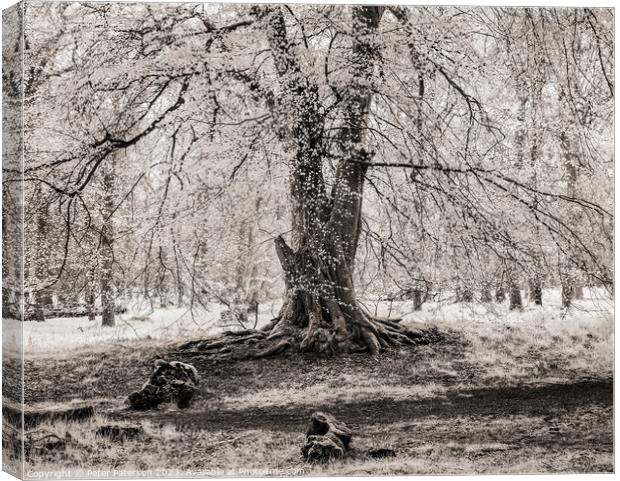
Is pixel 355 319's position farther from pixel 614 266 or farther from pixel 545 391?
pixel 614 266

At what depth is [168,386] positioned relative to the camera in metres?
5.95

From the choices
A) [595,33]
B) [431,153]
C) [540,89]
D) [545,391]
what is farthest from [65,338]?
[595,33]

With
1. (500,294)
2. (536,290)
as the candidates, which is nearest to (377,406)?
(500,294)

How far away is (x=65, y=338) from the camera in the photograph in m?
5.76

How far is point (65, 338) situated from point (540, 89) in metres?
3.91

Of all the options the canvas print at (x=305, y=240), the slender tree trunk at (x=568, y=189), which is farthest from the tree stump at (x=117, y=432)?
the slender tree trunk at (x=568, y=189)

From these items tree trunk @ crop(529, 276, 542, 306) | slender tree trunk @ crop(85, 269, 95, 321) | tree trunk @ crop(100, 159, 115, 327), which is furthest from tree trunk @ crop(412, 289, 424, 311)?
slender tree trunk @ crop(85, 269, 95, 321)

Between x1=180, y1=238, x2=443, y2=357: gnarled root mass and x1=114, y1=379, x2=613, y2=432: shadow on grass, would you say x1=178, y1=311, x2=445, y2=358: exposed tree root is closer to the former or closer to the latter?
x1=180, y1=238, x2=443, y2=357: gnarled root mass

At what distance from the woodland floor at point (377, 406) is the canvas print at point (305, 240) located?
16 millimetres

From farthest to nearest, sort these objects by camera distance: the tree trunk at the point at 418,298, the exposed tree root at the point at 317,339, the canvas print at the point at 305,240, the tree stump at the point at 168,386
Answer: the tree trunk at the point at 418,298, the exposed tree root at the point at 317,339, the tree stump at the point at 168,386, the canvas print at the point at 305,240

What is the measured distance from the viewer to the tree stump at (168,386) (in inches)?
233

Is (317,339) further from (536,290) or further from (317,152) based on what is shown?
(536,290)

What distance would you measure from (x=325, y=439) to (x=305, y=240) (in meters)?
1.42

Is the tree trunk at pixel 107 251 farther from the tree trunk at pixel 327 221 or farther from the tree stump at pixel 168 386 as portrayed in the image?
the tree trunk at pixel 327 221
